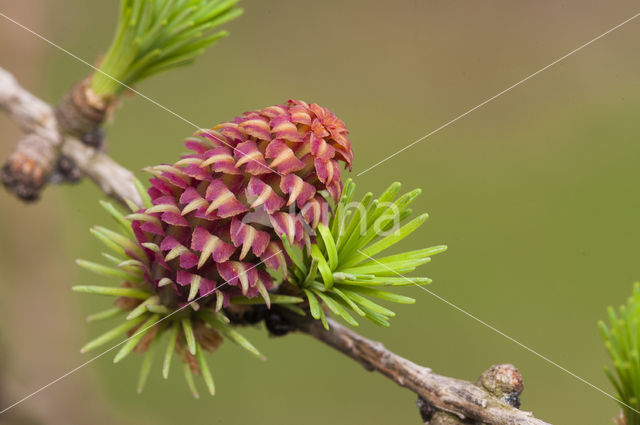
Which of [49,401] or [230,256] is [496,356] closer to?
[230,256]

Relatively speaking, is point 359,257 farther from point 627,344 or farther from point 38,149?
point 38,149

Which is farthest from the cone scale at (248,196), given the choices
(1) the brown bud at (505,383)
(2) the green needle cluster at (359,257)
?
(1) the brown bud at (505,383)

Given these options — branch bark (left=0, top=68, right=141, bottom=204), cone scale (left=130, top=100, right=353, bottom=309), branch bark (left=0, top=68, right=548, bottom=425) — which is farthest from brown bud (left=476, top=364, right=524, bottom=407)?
branch bark (left=0, top=68, right=141, bottom=204)

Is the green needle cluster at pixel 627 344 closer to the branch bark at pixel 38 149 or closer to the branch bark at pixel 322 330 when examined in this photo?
the branch bark at pixel 322 330

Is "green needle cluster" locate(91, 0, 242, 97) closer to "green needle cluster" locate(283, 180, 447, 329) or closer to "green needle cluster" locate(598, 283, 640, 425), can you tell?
"green needle cluster" locate(283, 180, 447, 329)

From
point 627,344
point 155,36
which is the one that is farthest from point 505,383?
point 155,36
